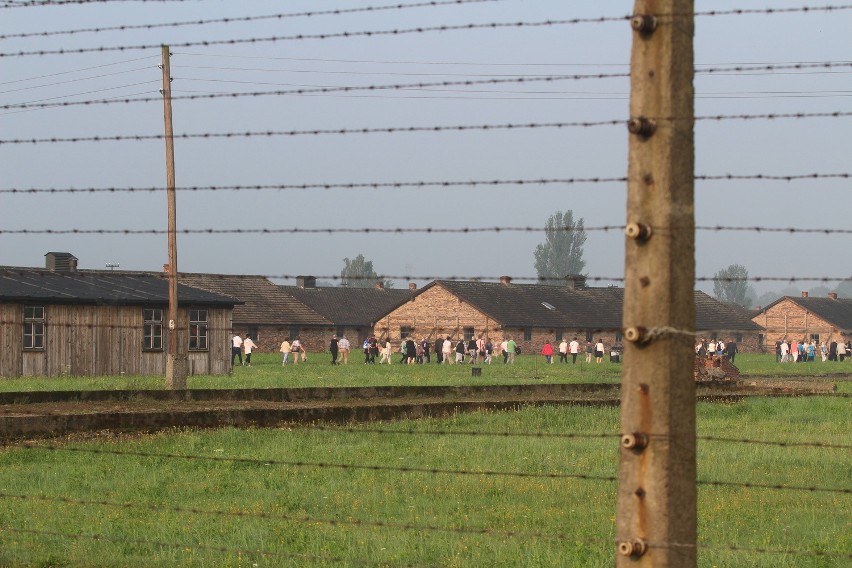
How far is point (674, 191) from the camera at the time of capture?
4.92 meters

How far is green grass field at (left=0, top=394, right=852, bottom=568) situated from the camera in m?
9.43

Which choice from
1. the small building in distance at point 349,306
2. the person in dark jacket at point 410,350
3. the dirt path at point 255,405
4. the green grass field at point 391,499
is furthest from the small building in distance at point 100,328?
the small building in distance at point 349,306

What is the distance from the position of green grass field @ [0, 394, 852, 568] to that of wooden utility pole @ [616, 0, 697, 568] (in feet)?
3.25

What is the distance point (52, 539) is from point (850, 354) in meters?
79.7

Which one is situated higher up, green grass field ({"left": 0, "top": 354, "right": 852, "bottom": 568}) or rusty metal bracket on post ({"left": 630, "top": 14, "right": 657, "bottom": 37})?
rusty metal bracket on post ({"left": 630, "top": 14, "right": 657, "bottom": 37})

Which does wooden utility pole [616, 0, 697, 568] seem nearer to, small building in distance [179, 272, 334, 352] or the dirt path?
the dirt path

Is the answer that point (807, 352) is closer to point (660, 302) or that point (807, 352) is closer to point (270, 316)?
point (270, 316)

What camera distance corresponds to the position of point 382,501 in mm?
12492

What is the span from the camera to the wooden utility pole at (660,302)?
193 inches

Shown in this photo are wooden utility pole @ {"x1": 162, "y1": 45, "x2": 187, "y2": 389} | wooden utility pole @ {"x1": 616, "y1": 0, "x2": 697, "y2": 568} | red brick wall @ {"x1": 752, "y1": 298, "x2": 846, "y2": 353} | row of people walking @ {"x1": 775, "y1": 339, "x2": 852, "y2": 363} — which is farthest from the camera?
red brick wall @ {"x1": 752, "y1": 298, "x2": 846, "y2": 353}

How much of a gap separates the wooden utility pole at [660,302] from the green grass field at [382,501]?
39.0 inches

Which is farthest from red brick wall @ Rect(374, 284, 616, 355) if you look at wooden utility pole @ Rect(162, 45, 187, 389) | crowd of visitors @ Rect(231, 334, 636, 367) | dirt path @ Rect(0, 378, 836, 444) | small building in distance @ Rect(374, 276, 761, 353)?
dirt path @ Rect(0, 378, 836, 444)

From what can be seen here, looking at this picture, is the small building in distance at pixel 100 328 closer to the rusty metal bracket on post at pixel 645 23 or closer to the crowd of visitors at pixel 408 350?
the crowd of visitors at pixel 408 350

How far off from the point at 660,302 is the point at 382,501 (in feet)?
26.1
